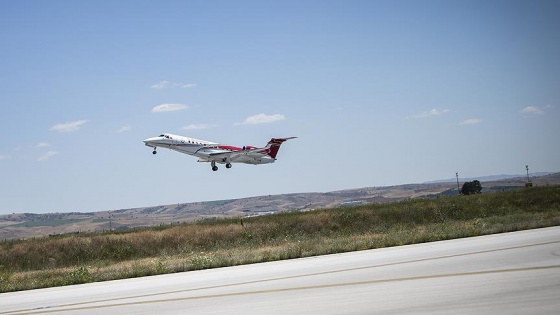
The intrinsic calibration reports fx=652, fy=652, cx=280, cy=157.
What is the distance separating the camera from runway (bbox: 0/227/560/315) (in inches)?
361

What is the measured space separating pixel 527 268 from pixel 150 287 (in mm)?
8653

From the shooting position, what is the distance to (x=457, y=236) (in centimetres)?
2323

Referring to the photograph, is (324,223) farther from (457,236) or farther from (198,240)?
(457,236)

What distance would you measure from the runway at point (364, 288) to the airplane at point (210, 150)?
59055mm

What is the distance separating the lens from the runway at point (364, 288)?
9180mm

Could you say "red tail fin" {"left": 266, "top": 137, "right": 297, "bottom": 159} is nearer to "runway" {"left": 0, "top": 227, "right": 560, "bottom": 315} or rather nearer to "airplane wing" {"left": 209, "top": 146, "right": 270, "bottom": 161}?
"airplane wing" {"left": 209, "top": 146, "right": 270, "bottom": 161}

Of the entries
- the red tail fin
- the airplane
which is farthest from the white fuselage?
the red tail fin

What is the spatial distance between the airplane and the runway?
5906 centimetres

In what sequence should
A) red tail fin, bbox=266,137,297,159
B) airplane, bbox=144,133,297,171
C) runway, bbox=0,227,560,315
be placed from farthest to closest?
red tail fin, bbox=266,137,297,159 → airplane, bbox=144,133,297,171 → runway, bbox=0,227,560,315

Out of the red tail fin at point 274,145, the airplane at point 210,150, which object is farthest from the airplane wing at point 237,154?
the red tail fin at point 274,145

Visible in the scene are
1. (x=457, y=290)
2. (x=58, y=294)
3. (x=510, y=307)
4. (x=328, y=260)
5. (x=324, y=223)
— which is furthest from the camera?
(x=324, y=223)

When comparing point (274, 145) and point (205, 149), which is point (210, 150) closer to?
point (205, 149)

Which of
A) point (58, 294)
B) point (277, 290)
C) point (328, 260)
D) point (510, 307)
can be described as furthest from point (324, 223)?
point (510, 307)

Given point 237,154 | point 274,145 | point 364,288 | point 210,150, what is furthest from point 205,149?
point 364,288
